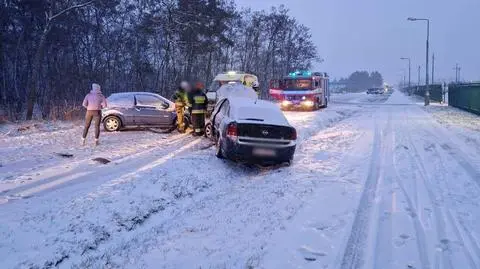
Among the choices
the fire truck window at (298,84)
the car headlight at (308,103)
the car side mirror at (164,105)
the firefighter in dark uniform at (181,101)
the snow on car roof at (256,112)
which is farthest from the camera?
the fire truck window at (298,84)

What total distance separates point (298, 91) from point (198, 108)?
16671 mm

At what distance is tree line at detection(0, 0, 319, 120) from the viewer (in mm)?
27469

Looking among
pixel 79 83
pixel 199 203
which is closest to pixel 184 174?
pixel 199 203

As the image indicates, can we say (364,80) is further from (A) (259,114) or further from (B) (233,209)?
(B) (233,209)

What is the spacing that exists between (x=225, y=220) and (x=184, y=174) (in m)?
2.75

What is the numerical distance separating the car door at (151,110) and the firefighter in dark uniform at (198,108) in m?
1.80

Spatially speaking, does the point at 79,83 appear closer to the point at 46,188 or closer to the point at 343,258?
the point at 46,188

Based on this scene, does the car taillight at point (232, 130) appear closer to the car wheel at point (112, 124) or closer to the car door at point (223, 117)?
the car door at point (223, 117)

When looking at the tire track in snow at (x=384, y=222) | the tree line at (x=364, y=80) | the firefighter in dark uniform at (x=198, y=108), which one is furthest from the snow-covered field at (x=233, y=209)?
the tree line at (x=364, y=80)

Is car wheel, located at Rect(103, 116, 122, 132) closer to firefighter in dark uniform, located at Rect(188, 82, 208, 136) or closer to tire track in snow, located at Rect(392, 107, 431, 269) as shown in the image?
firefighter in dark uniform, located at Rect(188, 82, 208, 136)

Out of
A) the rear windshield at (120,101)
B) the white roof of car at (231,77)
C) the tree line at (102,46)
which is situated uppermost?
the tree line at (102,46)

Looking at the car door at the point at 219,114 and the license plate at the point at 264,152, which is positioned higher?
the car door at the point at 219,114

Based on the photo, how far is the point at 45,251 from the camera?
5191 millimetres

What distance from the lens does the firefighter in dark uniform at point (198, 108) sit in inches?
580
